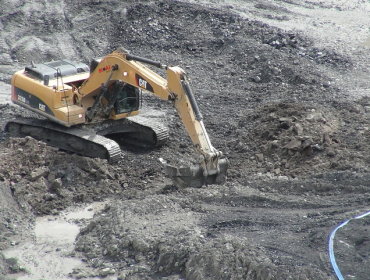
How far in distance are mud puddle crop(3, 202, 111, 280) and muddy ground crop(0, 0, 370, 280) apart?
128mm

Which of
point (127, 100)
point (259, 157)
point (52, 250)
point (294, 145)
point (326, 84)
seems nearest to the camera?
point (52, 250)

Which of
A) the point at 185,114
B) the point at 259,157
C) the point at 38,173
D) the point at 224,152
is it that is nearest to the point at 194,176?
the point at 185,114

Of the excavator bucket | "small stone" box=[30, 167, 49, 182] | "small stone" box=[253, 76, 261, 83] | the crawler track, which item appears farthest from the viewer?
"small stone" box=[253, 76, 261, 83]

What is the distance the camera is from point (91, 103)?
437 inches

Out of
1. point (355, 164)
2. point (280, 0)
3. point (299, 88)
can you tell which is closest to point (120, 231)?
point (355, 164)

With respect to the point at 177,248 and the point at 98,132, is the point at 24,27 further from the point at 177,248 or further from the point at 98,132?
the point at 177,248

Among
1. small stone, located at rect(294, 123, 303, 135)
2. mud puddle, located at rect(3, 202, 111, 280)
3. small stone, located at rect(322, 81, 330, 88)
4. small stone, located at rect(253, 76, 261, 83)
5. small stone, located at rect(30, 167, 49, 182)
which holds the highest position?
small stone, located at rect(322, 81, 330, 88)

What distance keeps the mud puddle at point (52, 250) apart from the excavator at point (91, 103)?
1767 mm

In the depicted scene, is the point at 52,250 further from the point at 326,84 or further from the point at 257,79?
the point at 326,84

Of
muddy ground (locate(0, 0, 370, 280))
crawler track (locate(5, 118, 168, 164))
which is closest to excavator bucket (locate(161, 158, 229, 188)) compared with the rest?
muddy ground (locate(0, 0, 370, 280))

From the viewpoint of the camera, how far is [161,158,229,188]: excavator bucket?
354 inches

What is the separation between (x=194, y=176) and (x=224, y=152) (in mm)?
2491

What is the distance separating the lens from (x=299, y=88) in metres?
13.8

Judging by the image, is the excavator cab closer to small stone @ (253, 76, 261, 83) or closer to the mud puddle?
the mud puddle
